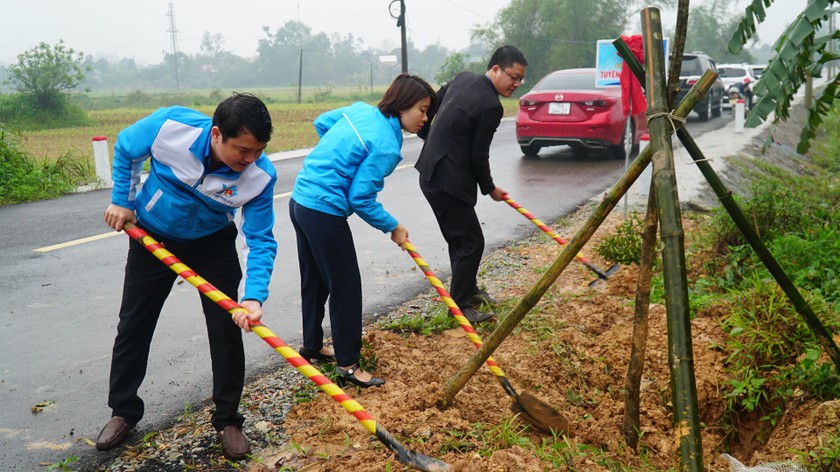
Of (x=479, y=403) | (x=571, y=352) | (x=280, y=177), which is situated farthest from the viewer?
(x=280, y=177)

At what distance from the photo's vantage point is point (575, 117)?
1285 cm

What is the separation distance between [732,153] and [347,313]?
11336 mm

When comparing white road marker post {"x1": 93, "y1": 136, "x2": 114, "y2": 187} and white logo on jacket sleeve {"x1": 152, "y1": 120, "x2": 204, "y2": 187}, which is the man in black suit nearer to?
white logo on jacket sleeve {"x1": 152, "y1": 120, "x2": 204, "y2": 187}

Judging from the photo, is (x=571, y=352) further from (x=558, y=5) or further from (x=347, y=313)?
(x=558, y=5)

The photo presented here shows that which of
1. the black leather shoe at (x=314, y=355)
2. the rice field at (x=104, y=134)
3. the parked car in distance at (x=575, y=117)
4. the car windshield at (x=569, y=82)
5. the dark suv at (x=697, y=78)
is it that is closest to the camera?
the black leather shoe at (x=314, y=355)

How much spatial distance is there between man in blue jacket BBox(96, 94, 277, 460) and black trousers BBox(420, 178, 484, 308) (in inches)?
71.9

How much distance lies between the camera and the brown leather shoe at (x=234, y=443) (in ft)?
11.3

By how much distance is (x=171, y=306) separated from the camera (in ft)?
19.0

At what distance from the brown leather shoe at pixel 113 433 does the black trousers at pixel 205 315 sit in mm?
35

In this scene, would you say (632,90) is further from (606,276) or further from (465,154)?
(465,154)

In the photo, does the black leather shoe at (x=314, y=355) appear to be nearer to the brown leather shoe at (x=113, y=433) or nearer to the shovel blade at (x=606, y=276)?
the brown leather shoe at (x=113, y=433)

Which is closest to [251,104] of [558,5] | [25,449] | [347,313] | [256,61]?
[347,313]

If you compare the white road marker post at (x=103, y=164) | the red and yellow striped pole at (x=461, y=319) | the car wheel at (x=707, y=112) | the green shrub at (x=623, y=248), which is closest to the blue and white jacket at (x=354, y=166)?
the red and yellow striped pole at (x=461, y=319)

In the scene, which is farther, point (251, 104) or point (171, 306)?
point (171, 306)
